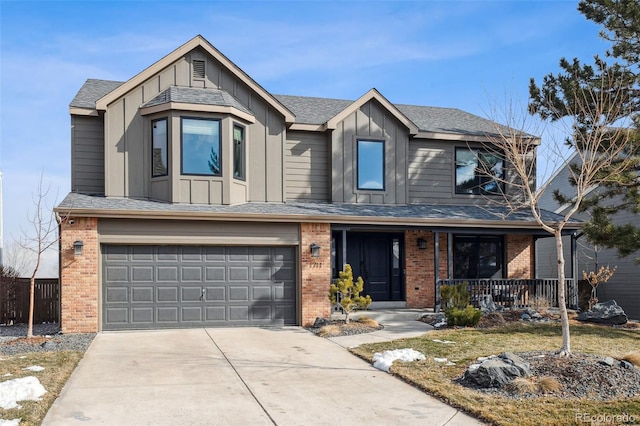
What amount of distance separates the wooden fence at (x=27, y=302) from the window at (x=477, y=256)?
1211 cm

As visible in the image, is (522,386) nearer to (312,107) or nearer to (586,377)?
(586,377)

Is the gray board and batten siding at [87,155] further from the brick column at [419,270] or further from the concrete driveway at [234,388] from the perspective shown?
the brick column at [419,270]

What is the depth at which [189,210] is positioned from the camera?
46.9ft

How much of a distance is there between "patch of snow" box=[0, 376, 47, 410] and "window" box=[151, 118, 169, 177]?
25.6 ft

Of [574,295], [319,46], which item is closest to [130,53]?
[319,46]

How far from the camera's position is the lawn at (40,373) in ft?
22.8

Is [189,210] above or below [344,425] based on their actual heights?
above

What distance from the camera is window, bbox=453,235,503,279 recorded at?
1870 cm

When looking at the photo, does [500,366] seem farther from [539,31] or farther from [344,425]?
[539,31]

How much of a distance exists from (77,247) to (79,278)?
29.3 inches

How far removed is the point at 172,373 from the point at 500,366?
5215 millimetres

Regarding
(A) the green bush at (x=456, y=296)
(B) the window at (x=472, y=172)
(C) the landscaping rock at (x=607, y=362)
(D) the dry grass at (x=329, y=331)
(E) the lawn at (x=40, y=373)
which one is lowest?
(D) the dry grass at (x=329, y=331)

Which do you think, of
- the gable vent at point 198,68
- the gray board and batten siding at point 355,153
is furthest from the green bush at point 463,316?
the gable vent at point 198,68

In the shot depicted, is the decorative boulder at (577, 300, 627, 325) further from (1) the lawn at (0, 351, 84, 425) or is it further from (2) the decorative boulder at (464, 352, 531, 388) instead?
(1) the lawn at (0, 351, 84, 425)
